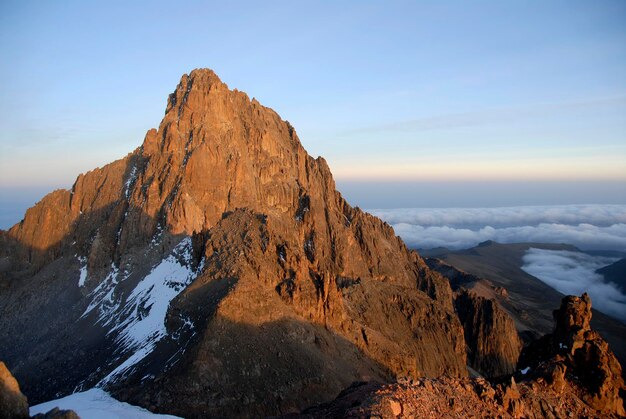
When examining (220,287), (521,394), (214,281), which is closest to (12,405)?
(521,394)

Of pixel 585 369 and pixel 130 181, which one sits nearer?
pixel 585 369

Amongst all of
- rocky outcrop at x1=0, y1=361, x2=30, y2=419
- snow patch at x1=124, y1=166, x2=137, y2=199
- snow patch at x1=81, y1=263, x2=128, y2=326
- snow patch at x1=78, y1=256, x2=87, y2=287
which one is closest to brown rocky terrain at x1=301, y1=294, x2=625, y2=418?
rocky outcrop at x1=0, y1=361, x2=30, y2=419

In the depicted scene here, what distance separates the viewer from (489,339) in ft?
343

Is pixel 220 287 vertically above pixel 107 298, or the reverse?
pixel 220 287

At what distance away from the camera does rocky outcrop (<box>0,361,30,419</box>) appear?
1906cm

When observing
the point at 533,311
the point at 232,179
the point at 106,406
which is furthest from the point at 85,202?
the point at 533,311

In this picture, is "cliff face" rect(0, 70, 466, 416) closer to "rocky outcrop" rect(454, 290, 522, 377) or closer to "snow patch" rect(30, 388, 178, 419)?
"snow patch" rect(30, 388, 178, 419)

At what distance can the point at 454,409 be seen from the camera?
2069 cm

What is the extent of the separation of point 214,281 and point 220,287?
1.78 meters

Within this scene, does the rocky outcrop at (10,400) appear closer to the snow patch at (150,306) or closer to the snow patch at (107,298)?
the snow patch at (150,306)

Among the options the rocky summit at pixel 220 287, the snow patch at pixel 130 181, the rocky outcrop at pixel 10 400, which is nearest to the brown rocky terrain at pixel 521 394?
the rocky summit at pixel 220 287

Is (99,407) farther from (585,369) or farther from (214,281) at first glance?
(585,369)

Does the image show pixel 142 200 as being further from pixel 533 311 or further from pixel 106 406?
pixel 533 311

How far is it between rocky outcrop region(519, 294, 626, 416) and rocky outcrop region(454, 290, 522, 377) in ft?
248
